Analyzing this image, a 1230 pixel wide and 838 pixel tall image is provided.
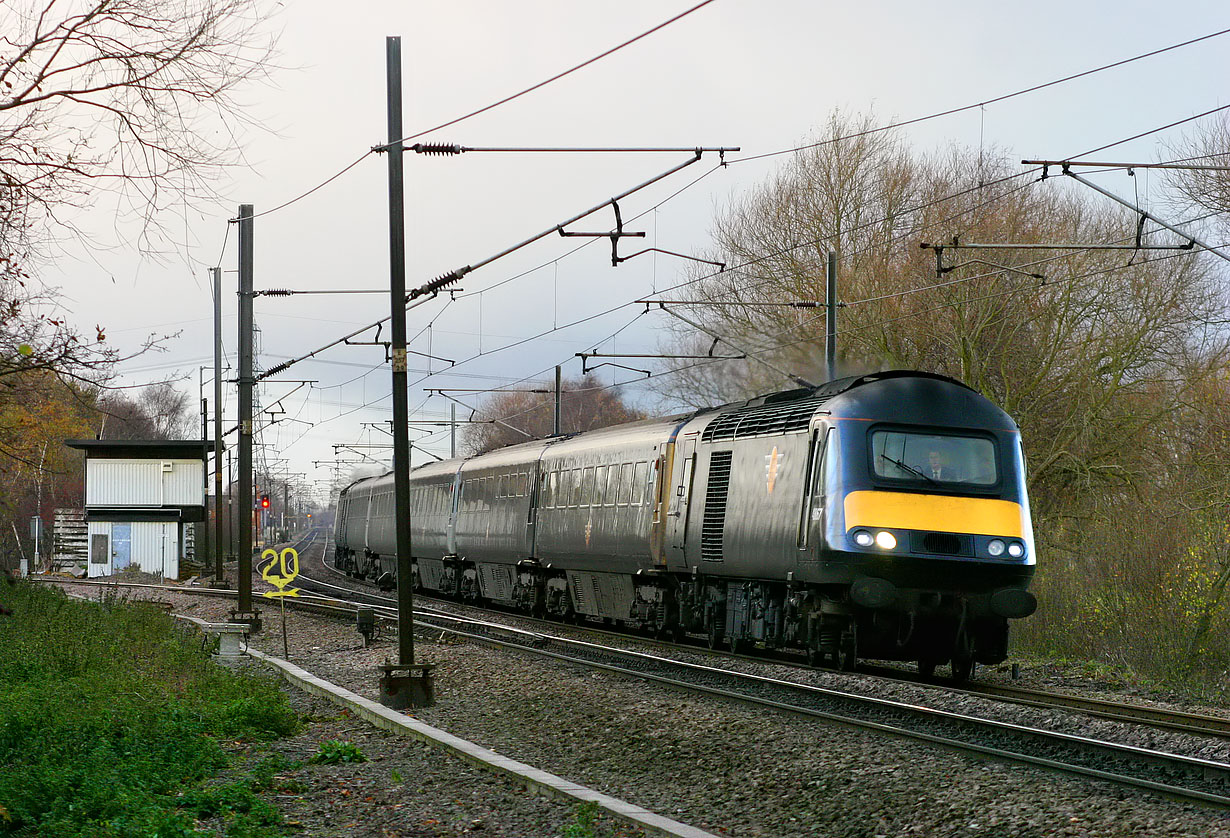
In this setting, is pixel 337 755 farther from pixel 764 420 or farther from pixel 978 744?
pixel 764 420

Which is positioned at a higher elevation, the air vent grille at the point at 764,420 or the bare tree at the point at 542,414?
the bare tree at the point at 542,414

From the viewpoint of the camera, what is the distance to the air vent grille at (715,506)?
17594mm

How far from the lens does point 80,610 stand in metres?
21.5

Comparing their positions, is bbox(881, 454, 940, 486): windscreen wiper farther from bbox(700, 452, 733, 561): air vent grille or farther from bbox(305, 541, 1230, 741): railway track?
bbox(700, 452, 733, 561): air vent grille

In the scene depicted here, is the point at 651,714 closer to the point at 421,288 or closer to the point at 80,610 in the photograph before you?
the point at 421,288

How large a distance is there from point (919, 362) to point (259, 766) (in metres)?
26.8

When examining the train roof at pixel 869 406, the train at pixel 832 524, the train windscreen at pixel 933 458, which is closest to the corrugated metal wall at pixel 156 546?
the train at pixel 832 524

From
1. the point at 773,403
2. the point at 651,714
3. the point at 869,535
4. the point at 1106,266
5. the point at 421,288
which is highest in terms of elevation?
the point at 1106,266

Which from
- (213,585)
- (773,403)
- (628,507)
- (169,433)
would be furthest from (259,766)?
(169,433)

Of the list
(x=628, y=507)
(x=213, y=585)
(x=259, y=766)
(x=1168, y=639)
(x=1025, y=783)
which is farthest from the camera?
(x=213, y=585)

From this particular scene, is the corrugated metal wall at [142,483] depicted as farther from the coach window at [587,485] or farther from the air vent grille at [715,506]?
the air vent grille at [715,506]

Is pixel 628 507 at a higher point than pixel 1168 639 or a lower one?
higher

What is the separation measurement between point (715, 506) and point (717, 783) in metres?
8.23

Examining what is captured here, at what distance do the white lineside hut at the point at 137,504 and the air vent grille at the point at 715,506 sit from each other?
35.4 m
